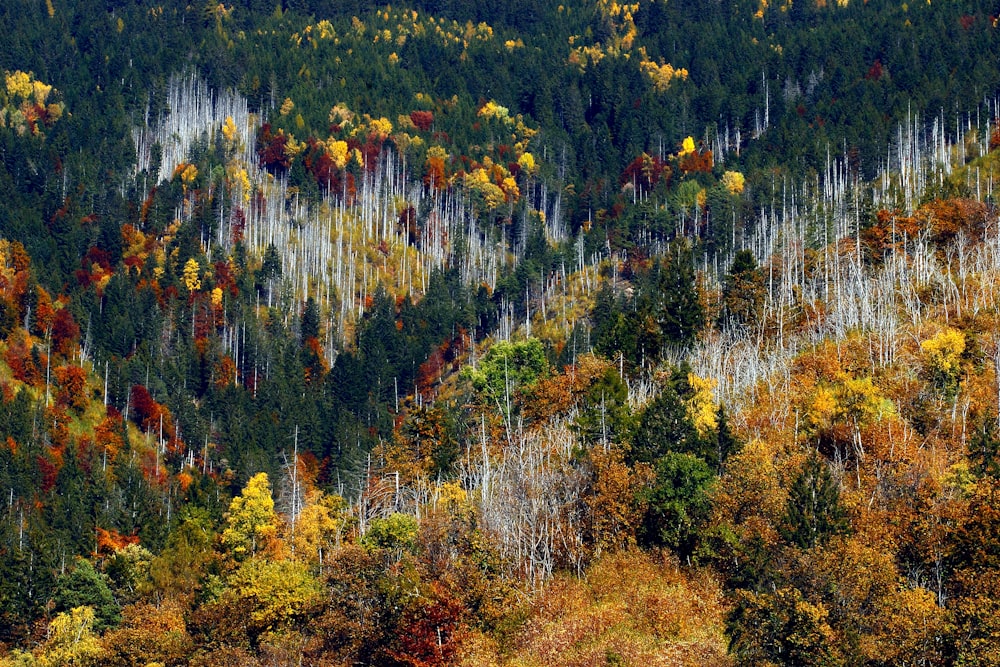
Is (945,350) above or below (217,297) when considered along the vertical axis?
above

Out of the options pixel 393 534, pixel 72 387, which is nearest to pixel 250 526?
pixel 393 534

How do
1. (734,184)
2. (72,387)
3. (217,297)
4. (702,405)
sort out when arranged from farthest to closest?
(217,297) < (734,184) < (72,387) < (702,405)

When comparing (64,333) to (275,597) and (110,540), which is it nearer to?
(110,540)

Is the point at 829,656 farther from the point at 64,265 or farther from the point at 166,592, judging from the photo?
the point at 64,265

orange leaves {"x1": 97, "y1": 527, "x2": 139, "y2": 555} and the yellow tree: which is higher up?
the yellow tree

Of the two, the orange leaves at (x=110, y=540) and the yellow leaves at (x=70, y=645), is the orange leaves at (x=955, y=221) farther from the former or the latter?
the orange leaves at (x=110, y=540)

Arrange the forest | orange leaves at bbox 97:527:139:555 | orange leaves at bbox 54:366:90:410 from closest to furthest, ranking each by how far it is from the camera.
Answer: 1. the forest
2. orange leaves at bbox 97:527:139:555
3. orange leaves at bbox 54:366:90:410

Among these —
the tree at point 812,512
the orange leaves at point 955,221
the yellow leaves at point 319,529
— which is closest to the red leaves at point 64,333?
the yellow leaves at point 319,529

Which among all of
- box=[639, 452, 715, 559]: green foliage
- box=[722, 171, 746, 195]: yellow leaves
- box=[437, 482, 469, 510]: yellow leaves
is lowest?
box=[437, 482, 469, 510]: yellow leaves

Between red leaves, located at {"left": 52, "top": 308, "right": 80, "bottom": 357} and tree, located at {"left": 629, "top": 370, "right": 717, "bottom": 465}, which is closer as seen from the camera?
tree, located at {"left": 629, "top": 370, "right": 717, "bottom": 465}

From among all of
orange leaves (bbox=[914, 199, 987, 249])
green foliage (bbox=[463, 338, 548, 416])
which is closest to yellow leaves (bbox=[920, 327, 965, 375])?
orange leaves (bbox=[914, 199, 987, 249])

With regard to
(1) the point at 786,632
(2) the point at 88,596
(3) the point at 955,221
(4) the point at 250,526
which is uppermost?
(3) the point at 955,221

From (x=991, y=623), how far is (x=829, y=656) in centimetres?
656

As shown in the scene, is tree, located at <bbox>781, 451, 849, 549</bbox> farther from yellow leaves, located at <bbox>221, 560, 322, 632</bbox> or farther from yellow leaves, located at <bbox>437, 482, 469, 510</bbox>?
yellow leaves, located at <bbox>221, 560, 322, 632</bbox>
